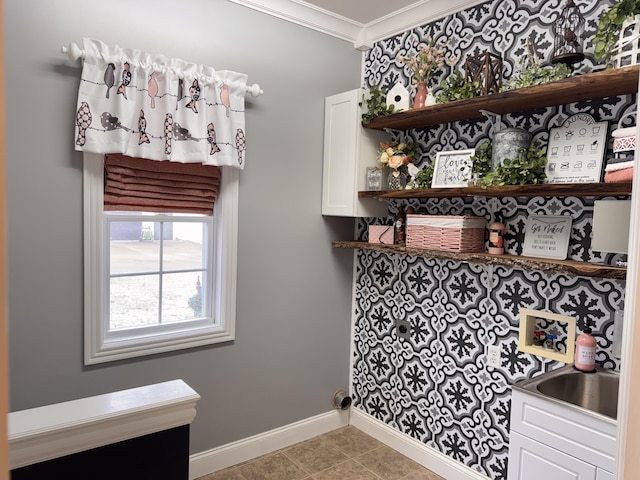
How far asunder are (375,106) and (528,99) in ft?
3.21

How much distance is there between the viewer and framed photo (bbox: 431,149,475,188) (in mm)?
2541

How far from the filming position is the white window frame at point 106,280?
232cm

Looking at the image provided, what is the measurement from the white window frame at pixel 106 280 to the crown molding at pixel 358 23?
102 centimetres

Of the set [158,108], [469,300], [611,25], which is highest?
[611,25]

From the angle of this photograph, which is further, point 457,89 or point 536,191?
point 457,89

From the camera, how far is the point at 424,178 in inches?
108

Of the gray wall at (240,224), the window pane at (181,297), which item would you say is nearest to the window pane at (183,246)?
the window pane at (181,297)

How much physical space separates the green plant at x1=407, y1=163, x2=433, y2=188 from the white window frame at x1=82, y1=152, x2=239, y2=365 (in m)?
1.04

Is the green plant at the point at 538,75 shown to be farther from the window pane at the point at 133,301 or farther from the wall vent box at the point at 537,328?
the window pane at the point at 133,301

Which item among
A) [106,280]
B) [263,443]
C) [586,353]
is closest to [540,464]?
[586,353]

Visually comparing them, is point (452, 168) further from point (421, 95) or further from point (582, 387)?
point (582, 387)

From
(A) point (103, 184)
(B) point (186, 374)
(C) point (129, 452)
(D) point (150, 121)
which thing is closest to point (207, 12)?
(D) point (150, 121)

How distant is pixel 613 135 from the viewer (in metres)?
1.97

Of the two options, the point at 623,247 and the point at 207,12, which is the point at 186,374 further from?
the point at 623,247
